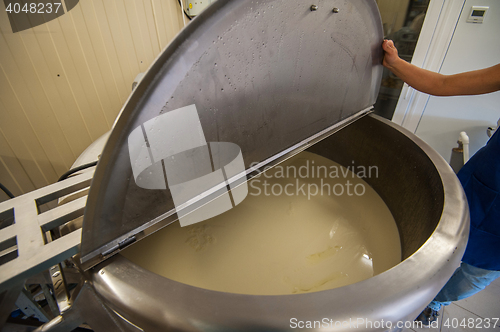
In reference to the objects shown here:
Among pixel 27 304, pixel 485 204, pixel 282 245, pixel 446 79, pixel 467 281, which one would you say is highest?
pixel 446 79

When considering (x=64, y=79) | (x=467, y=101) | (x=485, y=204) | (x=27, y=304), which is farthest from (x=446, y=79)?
(x=64, y=79)

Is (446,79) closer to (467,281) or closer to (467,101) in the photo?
(467,281)

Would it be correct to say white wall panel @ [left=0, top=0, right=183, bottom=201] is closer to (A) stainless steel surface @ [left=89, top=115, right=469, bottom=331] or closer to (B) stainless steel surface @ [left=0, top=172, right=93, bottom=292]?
(B) stainless steel surface @ [left=0, top=172, right=93, bottom=292]

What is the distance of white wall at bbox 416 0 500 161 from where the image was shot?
140 cm

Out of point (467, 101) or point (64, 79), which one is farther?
point (467, 101)

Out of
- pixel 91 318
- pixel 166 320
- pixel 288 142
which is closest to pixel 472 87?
pixel 288 142

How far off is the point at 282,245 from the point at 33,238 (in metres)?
0.73

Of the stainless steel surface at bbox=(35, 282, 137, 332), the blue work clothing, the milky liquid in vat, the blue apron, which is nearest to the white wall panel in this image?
the milky liquid in vat

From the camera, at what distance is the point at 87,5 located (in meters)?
1.18

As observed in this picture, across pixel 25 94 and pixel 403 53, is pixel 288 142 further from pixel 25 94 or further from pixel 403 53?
pixel 403 53

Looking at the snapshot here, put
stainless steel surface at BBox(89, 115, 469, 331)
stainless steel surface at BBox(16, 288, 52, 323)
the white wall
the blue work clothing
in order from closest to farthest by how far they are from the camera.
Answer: stainless steel surface at BBox(89, 115, 469, 331)
stainless steel surface at BBox(16, 288, 52, 323)
the blue work clothing
the white wall

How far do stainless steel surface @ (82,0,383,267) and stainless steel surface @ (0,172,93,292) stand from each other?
4 centimetres

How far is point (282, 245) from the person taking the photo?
0.94 meters

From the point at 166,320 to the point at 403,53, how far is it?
81.0 inches
